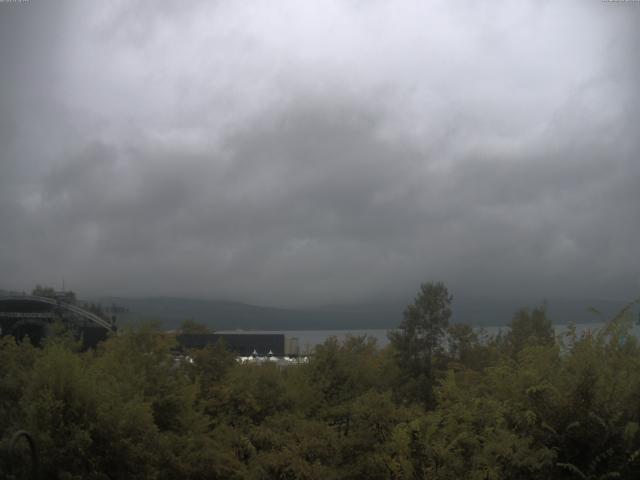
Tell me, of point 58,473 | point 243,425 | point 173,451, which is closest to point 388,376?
point 243,425

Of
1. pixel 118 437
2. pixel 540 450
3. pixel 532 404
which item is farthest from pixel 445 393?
pixel 118 437

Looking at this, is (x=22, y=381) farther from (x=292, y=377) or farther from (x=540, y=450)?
(x=540, y=450)

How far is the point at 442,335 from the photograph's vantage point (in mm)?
42156

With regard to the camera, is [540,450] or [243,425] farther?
[243,425]

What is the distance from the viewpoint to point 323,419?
2347 cm

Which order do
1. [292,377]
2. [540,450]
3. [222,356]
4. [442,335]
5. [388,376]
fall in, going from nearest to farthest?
[540,450]
[292,377]
[222,356]
[388,376]
[442,335]

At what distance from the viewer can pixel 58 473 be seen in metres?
15.0

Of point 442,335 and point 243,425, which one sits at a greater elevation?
point 442,335

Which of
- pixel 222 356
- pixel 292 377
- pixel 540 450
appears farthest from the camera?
pixel 222 356

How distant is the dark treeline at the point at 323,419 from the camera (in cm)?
1216

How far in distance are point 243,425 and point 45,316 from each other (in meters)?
41.5

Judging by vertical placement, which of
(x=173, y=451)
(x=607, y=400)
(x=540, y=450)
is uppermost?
(x=607, y=400)

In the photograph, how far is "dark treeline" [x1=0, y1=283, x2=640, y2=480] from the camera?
12156 millimetres

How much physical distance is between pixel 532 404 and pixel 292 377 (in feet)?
47.8
